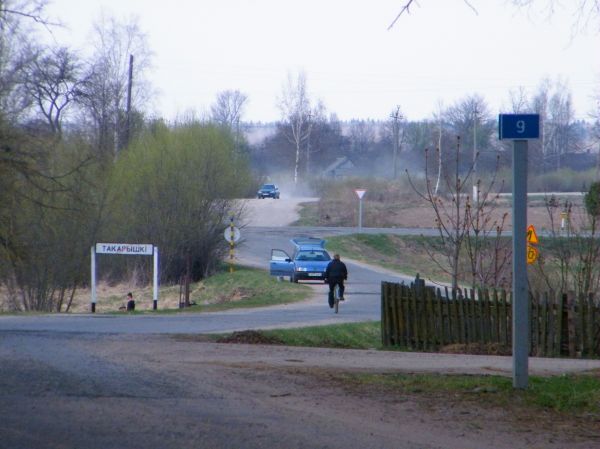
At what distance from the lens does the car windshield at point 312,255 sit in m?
38.8

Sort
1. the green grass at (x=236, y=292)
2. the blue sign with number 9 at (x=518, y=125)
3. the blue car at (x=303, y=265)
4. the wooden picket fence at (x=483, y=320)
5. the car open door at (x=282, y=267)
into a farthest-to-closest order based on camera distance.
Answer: the car open door at (x=282, y=267) < the blue car at (x=303, y=265) < the green grass at (x=236, y=292) < the wooden picket fence at (x=483, y=320) < the blue sign with number 9 at (x=518, y=125)

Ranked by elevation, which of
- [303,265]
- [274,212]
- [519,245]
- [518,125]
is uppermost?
[274,212]

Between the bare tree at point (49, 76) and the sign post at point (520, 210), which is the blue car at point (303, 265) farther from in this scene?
the sign post at point (520, 210)

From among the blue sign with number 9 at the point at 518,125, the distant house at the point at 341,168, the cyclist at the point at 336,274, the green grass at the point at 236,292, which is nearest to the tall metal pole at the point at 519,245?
the blue sign with number 9 at the point at 518,125

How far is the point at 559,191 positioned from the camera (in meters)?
64.6

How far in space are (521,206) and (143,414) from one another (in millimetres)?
4358

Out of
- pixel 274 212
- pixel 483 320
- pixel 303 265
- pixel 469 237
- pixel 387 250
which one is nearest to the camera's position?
pixel 483 320

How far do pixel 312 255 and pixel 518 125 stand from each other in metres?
30.0

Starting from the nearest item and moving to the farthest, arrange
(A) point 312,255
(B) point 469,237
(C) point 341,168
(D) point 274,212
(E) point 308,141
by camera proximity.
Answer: (B) point 469,237, (A) point 312,255, (D) point 274,212, (E) point 308,141, (C) point 341,168

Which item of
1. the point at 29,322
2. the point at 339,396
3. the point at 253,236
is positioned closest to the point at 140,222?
the point at 253,236

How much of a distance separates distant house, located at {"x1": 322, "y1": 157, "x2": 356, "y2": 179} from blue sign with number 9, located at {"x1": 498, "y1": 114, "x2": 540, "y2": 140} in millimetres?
93757

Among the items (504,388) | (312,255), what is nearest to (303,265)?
(312,255)

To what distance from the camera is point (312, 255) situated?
1538 inches

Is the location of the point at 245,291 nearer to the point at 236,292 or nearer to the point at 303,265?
the point at 236,292
